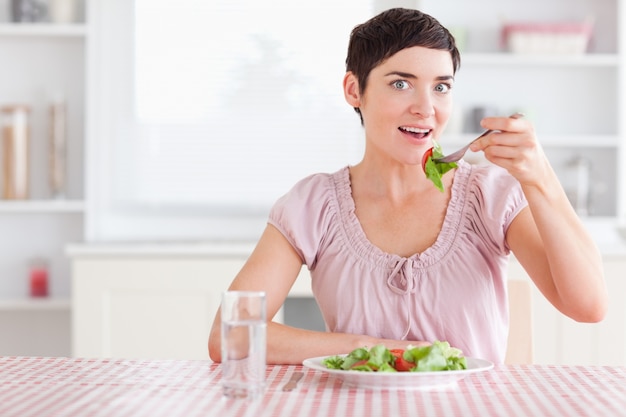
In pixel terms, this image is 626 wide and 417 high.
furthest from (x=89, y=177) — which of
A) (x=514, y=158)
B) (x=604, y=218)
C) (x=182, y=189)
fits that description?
(x=514, y=158)

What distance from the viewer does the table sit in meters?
1.24

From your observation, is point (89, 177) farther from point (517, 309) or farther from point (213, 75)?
point (517, 309)

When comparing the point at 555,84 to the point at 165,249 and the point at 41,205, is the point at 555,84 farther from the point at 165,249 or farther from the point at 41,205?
the point at 41,205

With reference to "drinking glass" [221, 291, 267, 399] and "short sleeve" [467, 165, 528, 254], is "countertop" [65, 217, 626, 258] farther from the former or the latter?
"drinking glass" [221, 291, 267, 399]

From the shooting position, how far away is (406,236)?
1.93 metres

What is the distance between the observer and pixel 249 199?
13.5 feet

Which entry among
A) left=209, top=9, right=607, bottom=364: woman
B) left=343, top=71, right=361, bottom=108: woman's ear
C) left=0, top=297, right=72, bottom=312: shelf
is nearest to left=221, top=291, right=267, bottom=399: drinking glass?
left=209, top=9, right=607, bottom=364: woman

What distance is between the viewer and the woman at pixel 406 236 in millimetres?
1860

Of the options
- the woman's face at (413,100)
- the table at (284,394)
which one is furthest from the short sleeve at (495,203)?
the table at (284,394)

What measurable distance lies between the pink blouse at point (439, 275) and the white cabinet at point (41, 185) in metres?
2.30

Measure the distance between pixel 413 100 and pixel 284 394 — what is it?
0.76 metres

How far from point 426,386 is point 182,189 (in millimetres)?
2847

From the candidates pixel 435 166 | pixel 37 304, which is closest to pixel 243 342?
pixel 435 166

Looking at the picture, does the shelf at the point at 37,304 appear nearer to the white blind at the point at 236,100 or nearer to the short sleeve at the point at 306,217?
the white blind at the point at 236,100
